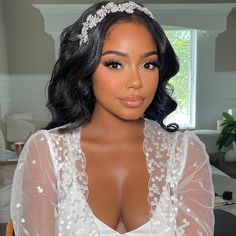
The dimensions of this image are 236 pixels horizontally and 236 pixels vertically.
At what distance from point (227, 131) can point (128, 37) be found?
2697 mm

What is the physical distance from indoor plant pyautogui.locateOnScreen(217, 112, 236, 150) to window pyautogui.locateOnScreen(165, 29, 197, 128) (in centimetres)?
29

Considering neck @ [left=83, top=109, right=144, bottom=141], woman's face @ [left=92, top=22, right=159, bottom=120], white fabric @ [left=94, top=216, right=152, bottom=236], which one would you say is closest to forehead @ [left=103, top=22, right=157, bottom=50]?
woman's face @ [left=92, top=22, right=159, bottom=120]

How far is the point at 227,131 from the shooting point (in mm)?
3285

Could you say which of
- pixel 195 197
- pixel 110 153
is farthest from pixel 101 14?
pixel 195 197

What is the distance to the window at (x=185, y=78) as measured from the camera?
122 inches

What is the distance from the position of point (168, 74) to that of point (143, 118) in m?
0.12

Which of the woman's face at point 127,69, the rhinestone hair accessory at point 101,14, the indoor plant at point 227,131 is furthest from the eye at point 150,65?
the indoor plant at point 227,131

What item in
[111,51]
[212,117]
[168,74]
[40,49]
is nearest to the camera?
[111,51]

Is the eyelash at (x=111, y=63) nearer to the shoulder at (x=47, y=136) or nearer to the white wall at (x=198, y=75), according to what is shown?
the shoulder at (x=47, y=136)

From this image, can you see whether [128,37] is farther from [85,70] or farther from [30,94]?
[30,94]

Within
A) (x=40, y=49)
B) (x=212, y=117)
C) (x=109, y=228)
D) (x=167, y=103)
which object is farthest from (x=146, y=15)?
(x=212, y=117)

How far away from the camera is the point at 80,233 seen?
77cm

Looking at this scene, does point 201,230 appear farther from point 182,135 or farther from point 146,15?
point 146,15

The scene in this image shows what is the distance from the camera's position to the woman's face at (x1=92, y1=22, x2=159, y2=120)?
753mm
